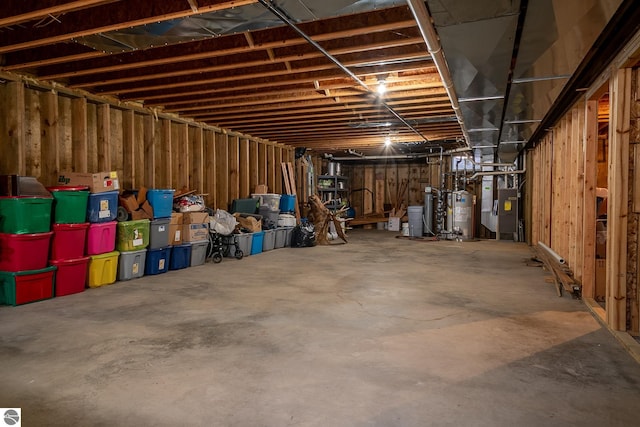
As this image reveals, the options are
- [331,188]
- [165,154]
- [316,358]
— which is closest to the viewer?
[316,358]

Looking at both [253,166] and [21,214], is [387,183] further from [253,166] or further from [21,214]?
[21,214]

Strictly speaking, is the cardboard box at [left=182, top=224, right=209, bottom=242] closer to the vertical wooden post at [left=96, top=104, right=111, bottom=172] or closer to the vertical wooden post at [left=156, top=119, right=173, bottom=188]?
the vertical wooden post at [left=156, top=119, right=173, bottom=188]

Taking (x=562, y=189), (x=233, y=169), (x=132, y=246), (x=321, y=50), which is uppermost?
(x=321, y=50)

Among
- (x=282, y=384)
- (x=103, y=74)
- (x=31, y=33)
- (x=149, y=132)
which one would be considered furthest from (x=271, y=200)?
(x=282, y=384)

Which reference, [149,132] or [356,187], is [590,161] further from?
[356,187]

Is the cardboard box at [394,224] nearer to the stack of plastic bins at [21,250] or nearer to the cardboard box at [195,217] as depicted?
the cardboard box at [195,217]

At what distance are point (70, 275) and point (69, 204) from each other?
2.64ft

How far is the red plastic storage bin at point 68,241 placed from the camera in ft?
14.6

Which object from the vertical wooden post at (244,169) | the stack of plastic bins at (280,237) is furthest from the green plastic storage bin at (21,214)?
the vertical wooden post at (244,169)

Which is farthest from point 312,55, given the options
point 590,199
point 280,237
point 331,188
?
point 331,188

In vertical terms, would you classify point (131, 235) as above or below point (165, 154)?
below

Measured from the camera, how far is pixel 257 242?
25.8ft

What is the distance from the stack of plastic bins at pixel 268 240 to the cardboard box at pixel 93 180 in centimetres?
356

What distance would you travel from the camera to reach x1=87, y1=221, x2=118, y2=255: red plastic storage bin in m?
4.82
